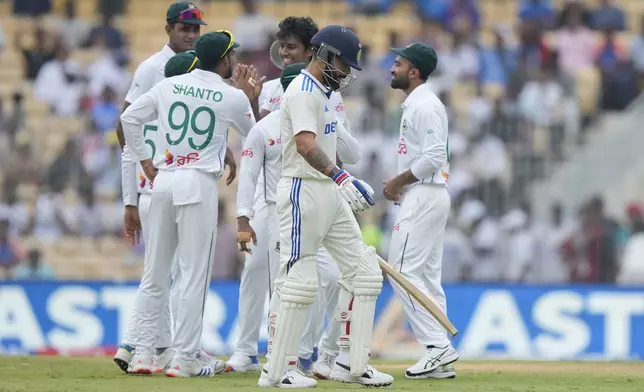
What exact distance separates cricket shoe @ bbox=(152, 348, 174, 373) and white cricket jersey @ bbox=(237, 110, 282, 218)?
54.4 inches

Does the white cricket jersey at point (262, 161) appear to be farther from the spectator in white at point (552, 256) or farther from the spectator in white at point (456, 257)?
the spectator in white at point (552, 256)

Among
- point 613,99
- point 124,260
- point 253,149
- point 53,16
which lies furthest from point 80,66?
point 253,149

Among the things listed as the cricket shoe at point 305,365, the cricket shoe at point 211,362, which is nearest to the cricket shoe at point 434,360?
the cricket shoe at point 305,365

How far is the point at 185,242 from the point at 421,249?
6.03 feet

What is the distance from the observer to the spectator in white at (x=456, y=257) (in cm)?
1772

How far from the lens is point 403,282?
394 inches

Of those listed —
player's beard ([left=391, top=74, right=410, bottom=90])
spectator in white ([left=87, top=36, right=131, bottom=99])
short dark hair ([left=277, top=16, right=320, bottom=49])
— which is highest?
spectator in white ([left=87, top=36, right=131, bottom=99])

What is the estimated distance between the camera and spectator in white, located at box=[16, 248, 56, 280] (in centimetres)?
1788

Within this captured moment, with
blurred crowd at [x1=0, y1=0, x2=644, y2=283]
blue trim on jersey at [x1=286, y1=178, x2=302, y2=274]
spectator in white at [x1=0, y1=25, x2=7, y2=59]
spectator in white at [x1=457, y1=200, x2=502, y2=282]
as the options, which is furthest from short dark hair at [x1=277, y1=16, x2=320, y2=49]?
spectator in white at [x1=0, y1=25, x2=7, y2=59]

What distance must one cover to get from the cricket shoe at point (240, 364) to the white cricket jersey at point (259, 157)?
4.20ft

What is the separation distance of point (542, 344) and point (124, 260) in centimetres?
578

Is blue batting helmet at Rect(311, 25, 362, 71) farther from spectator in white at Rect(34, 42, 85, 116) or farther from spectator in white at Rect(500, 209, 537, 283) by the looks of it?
spectator in white at Rect(34, 42, 85, 116)

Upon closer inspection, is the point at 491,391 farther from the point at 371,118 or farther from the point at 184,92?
the point at 371,118

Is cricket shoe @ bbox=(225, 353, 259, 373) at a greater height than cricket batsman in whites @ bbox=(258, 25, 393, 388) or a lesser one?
lesser
